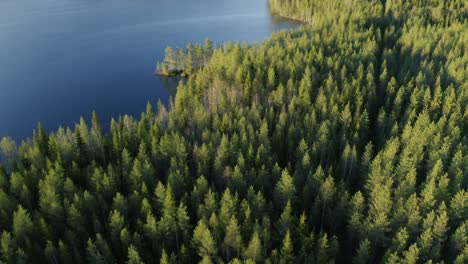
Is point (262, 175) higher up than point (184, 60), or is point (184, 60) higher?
point (184, 60)

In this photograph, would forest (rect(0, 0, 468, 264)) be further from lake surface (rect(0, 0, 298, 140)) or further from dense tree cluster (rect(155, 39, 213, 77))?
lake surface (rect(0, 0, 298, 140))

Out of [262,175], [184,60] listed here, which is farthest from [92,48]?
[262,175]

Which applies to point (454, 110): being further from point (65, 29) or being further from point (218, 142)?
point (65, 29)

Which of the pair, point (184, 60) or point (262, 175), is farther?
point (184, 60)

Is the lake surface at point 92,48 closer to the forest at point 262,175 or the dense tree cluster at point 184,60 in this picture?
the dense tree cluster at point 184,60

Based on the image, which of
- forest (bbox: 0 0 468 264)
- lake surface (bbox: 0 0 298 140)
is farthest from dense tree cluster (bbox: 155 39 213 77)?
forest (bbox: 0 0 468 264)

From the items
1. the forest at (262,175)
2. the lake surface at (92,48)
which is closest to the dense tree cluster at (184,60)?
the lake surface at (92,48)

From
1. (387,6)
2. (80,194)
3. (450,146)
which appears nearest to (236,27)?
(387,6)

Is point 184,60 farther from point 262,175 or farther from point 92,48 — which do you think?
point 262,175
